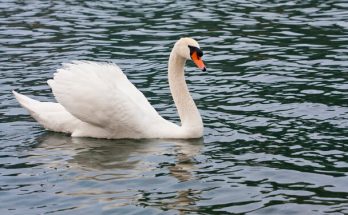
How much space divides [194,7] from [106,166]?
13.7m

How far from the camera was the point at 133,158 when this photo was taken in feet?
45.0

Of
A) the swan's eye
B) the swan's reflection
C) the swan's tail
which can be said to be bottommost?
the swan's reflection

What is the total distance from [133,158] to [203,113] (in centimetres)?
277

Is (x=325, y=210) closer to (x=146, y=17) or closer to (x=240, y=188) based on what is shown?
(x=240, y=188)

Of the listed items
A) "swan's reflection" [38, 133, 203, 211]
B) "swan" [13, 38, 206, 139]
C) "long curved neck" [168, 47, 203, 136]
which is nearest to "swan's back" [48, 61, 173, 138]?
"swan" [13, 38, 206, 139]

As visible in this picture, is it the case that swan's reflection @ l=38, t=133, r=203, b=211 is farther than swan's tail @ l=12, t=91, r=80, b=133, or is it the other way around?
swan's tail @ l=12, t=91, r=80, b=133

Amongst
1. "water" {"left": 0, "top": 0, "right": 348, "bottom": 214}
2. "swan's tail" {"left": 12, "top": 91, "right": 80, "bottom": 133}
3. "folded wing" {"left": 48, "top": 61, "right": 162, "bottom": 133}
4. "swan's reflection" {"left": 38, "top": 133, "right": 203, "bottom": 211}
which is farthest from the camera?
"swan's tail" {"left": 12, "top": 91, "right": 80, "bottom": 133}

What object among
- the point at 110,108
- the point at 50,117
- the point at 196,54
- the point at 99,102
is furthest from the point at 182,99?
the point at 50,117

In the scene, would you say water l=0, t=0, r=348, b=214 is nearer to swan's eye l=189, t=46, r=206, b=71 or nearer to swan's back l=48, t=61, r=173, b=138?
swan's back l=48, t=61, r=173, b=138

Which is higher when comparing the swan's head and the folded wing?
the swan's head

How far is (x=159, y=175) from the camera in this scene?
1270 centimetres

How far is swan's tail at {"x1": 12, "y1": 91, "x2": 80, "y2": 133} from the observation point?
50.1 ft

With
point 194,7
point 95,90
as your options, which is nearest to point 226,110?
point 95,90

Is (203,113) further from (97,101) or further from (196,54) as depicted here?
(97,101)
